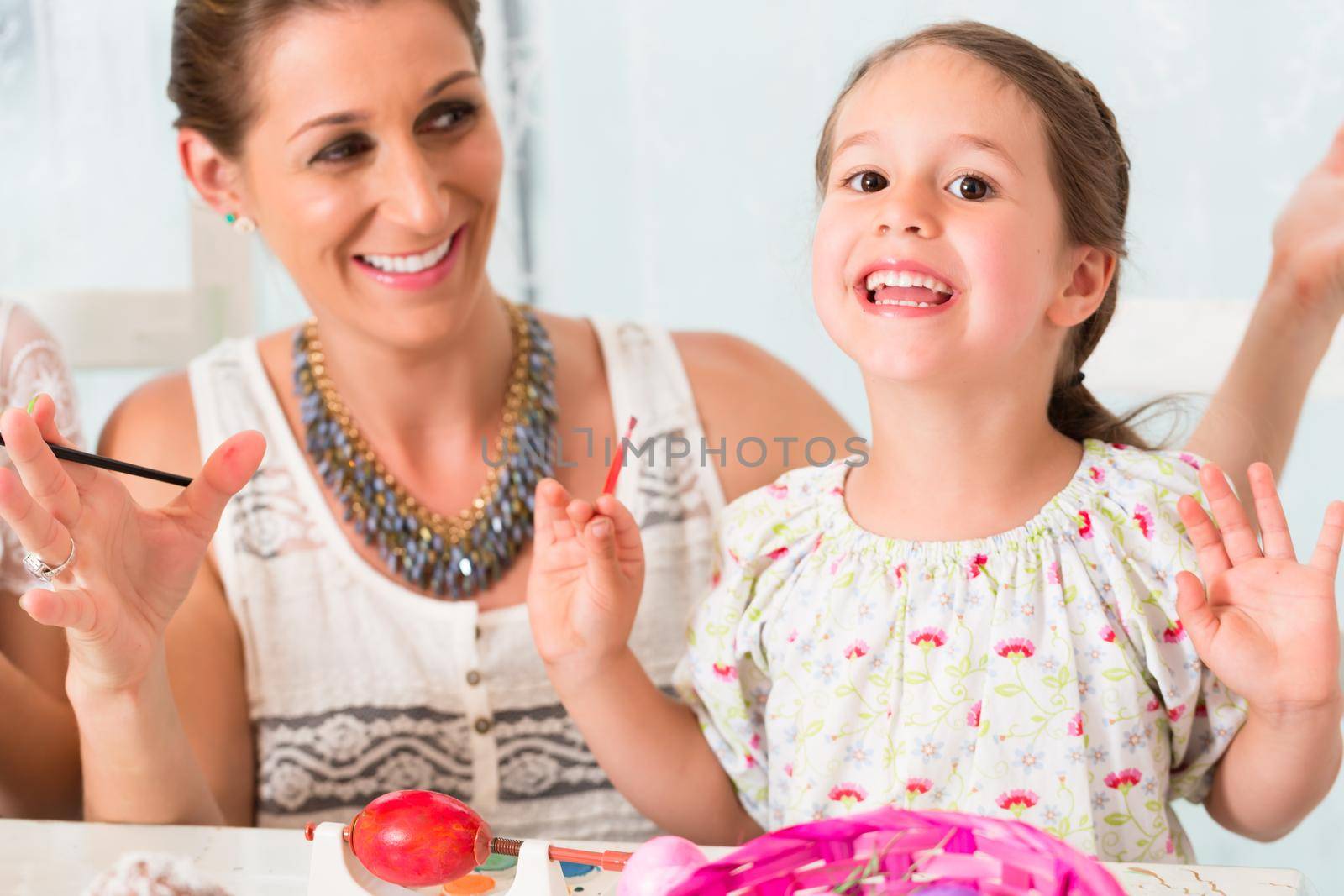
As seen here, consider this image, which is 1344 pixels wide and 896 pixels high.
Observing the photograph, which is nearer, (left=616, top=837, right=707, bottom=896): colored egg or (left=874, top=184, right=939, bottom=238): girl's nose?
(left=616, top=837, right=707, bottom=896): colored egg

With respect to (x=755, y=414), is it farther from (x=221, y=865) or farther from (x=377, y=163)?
(x=221, y=865)

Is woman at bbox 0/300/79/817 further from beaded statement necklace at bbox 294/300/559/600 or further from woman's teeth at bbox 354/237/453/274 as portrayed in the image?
woman's teeth at bbox 354/237/453/274

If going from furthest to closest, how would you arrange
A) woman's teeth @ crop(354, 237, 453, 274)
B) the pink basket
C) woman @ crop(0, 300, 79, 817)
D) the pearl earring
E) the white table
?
the pearl earring → woman's teeth @ crop(354, 237, 453, 274) → woman @ crop(0, 300, 79, 817) → the white table → the pink basket

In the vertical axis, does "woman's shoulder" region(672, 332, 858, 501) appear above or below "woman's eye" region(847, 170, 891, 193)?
below

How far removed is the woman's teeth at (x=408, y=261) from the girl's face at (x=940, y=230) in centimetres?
48

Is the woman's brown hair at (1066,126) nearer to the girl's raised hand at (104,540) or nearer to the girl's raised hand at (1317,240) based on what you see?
the girl's raised hand at (1317,240)

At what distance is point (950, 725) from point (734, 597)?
0.23 meters

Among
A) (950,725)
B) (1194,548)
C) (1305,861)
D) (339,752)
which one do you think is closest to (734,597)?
(950,725)

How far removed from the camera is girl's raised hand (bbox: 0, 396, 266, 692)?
37.8 inches

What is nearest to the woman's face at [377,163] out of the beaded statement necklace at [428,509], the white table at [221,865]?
the beaded statement necklace at [428,509]

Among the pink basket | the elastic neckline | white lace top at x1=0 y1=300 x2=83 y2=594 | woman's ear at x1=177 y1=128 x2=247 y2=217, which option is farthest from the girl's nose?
white lace top at x1=0 y1=300 x2=83 y2=594

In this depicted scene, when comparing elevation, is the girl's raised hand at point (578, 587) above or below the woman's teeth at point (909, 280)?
below

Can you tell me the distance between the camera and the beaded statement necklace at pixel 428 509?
4.82 feet

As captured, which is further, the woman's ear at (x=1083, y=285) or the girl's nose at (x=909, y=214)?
the woman's ear at (x=1083, y=285)
